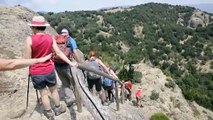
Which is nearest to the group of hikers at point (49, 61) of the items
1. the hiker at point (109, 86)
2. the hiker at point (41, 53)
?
the hiker at point (41, 53)

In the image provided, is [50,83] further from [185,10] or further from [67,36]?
[185,10]

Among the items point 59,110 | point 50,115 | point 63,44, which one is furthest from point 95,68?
point 50,115

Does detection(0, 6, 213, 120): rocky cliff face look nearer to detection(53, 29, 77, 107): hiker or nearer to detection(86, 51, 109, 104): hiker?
detection(53, 29, 77, 107): hiker

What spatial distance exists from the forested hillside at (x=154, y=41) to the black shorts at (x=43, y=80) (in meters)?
36.8

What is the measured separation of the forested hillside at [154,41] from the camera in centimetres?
6041

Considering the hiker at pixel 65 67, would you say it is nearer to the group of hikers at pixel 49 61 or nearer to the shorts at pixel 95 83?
the group of hikers at pixel 49 61

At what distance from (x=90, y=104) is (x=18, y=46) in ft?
40.1

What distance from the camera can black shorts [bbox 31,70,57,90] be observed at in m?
6.54

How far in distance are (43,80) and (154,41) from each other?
76246 millimetres

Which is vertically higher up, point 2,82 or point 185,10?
point 2,82

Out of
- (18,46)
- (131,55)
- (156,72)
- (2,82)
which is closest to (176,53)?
(131,55)

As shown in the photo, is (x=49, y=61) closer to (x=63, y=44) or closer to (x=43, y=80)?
(x=43, y=80)

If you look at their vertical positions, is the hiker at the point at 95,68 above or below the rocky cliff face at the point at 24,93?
above

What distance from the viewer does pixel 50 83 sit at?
677cm
